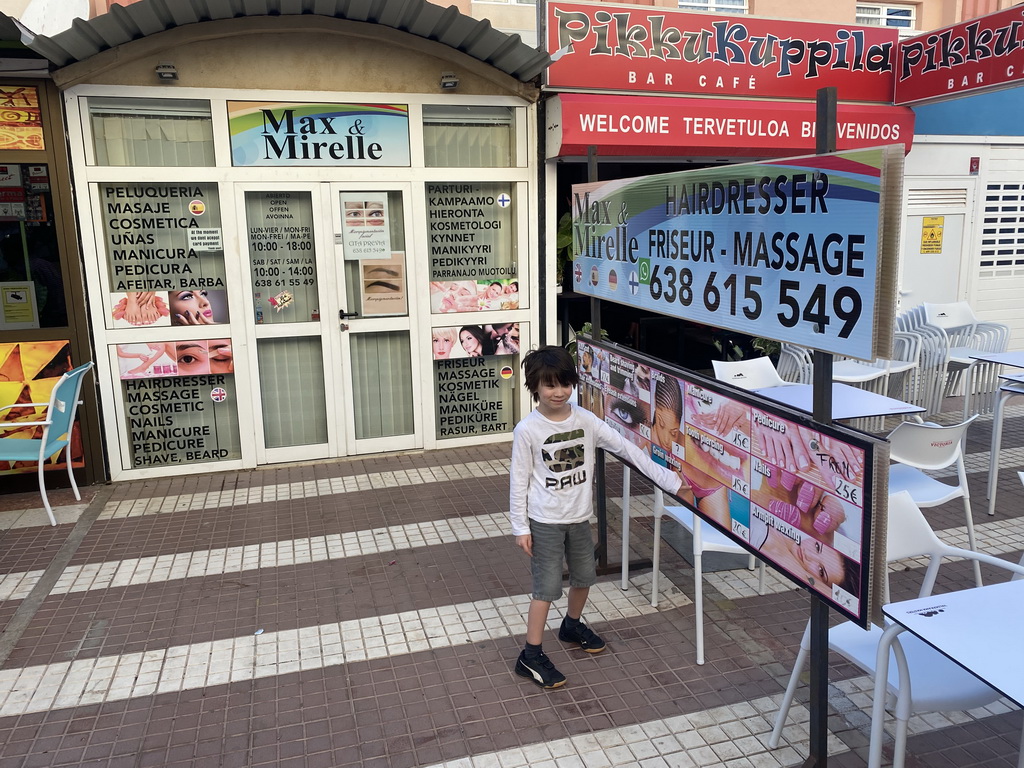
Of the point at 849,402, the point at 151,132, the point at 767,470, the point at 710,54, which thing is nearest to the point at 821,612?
the point at 767,470

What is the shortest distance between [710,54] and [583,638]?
222 inches

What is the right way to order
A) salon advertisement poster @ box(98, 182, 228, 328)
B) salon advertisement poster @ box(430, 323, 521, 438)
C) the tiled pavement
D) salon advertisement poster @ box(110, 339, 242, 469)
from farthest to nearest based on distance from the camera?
salon advertisement poster @ box(430, 323, 521, 438)
salon advertisement poster @ box(110, 339, 242, 469)
salon advertisement poster @ box(98, 182, 228, 328)
the tiled pavement

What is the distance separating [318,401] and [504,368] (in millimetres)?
1759

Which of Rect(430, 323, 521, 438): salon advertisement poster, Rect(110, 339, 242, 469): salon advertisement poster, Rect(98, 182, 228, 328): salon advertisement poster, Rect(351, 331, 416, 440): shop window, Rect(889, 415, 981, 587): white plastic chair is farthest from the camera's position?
Rect(430, 323, 521, 438): salon advertisement poster

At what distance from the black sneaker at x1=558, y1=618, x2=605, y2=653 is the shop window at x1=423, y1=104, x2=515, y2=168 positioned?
14.8 ft

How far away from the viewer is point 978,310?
30.2 feet

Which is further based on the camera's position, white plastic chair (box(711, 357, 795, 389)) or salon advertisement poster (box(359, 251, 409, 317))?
salon advertisement poster (box(359, 251, 409, 317))

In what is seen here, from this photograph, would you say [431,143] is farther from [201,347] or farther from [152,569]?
[152,569]

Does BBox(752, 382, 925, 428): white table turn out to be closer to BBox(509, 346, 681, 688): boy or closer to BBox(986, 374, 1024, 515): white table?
BBox(986, 374, 1024, 515): white table

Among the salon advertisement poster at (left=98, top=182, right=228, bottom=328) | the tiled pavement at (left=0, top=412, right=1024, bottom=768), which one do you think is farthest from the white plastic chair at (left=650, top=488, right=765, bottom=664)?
the salon advertisement poster at (left=98, top=182, right=228, bottom=328)

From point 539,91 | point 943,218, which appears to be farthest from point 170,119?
point 943,218

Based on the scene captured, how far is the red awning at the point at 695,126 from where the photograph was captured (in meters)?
6.76

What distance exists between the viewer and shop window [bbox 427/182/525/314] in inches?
280

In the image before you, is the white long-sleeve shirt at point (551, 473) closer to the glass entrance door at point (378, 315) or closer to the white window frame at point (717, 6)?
the glass entrance door at point (378, 315)
